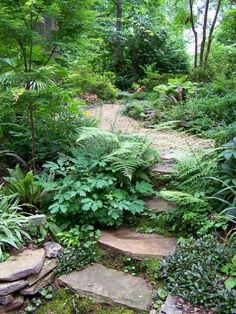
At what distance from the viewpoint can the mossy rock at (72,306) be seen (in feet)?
7.79

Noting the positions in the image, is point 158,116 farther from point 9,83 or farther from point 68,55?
point 9,83

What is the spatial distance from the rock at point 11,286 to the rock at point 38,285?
47 mm

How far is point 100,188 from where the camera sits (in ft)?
9.94

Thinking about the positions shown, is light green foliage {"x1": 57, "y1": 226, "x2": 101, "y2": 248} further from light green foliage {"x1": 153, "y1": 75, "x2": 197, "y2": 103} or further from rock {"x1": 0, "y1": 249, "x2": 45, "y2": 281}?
light green foliage {"x1": 153, "y1": 75, "x2": 197, "y2": 103}

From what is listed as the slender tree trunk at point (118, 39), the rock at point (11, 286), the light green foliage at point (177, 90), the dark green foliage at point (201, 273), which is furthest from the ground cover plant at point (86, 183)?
the slender tree trunk at point (118, 39)

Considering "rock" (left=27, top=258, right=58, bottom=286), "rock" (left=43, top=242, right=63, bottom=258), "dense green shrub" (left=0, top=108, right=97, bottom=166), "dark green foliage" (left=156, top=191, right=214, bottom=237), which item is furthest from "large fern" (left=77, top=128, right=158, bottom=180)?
"rock" (left=27, top=258, right=58, bottom=286)

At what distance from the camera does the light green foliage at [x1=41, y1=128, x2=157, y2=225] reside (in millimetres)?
2961

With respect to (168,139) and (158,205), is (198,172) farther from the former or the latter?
(168,139)

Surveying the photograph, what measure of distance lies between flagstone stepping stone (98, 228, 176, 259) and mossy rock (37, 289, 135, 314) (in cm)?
46

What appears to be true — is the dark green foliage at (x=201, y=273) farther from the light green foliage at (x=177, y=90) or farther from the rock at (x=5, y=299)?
the light green foliage at (x=177, y=90)

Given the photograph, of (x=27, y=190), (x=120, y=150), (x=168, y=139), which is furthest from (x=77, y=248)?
(x=168, y=139)

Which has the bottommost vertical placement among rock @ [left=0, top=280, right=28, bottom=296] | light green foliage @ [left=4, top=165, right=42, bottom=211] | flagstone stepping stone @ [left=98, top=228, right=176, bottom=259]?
rock @ [left=0, top=280, right=28, bottom=296]

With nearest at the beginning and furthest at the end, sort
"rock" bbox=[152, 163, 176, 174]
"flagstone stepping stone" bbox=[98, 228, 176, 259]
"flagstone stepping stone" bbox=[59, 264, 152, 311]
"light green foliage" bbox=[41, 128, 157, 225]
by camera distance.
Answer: "flagstone stepping stone" bbox=[59, 264, 152, 311] < "flagstone stepping stone" bbox=[98, 228, 176, 259] < "light green foliage" bbox=[41, 128, 157, 225] < "rock" bbox=[152, 163, 176, 174]

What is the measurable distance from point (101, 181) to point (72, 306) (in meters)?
1.01
